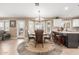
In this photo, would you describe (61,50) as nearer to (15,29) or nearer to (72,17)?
(72,17)

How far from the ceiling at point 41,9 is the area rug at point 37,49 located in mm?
622

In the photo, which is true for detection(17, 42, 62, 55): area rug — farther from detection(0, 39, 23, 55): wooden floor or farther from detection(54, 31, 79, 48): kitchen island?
detection(54, 31, 79, 48): kitchen island

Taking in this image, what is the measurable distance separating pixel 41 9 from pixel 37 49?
82 cm

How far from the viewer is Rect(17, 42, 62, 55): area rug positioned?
2.04 meters

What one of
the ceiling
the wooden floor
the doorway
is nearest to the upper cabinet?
the ceiling

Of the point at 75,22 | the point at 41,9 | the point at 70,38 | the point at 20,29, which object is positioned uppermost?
the point at 41,9

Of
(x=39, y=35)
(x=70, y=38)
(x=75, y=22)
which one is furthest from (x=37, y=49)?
(x=75, y=22)

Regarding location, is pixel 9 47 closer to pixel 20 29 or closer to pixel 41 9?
pixel 20 29

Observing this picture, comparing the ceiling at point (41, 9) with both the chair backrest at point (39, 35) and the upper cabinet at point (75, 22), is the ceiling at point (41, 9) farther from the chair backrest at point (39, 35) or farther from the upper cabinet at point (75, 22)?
the chair backrest at point (39, 35)

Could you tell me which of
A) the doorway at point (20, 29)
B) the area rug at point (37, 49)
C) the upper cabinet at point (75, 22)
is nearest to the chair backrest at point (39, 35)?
the area rug at point (37, 49)

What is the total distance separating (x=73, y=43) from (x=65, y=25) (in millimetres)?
407

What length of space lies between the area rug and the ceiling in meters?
0.62

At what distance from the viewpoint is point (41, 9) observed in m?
2.02
